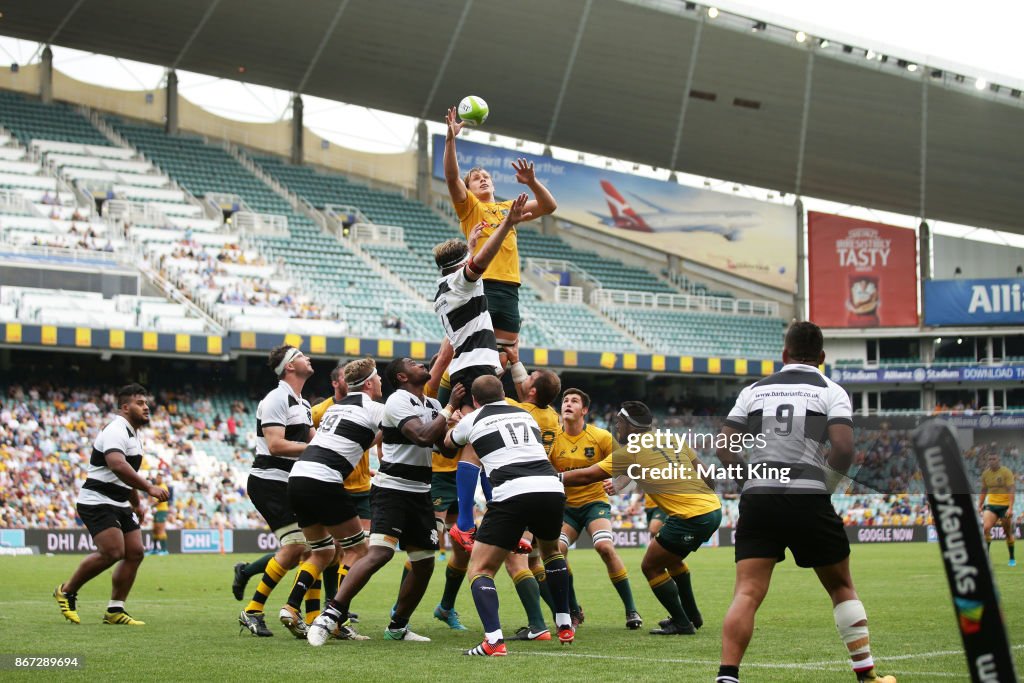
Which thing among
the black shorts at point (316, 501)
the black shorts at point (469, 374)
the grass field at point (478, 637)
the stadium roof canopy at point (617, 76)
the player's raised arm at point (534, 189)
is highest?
the stadium roof canopy at point (617, 76)

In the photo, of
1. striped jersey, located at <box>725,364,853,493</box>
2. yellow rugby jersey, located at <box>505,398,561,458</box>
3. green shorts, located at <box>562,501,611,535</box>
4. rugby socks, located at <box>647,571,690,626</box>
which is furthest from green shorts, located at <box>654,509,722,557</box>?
striped jersey, located at <box>725,364,853,493</box>

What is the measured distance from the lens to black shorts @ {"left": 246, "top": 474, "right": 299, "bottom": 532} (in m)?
12.0

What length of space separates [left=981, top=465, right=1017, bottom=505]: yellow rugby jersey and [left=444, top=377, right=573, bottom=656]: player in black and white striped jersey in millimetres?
14314

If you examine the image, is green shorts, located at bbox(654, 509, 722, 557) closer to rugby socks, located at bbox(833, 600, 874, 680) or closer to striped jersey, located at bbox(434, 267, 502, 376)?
striped jersey, located at bbox(434, 267, 502, 376)

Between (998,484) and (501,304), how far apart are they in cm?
1366

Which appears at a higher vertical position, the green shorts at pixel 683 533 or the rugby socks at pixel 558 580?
the green shorts at pixel 683 533

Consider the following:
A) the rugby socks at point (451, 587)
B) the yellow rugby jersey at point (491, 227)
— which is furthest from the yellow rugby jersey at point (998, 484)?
the yellow rugby jersey at point (491, 227)

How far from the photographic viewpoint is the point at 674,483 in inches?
476

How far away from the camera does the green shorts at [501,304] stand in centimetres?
1153

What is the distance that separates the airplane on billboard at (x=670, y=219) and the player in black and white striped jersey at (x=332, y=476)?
1637 inches

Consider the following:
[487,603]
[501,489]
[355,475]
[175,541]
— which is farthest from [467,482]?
[175,541]

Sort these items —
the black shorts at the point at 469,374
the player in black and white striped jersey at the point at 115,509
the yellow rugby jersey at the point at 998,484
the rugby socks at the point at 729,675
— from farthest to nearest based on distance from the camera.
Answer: the yellow rugby jersey at the point at 998,484, the player in black and white striped jersey at the point at 115,509, the black shorts at the point at 469,374, the rugby socks at the point at 729,675

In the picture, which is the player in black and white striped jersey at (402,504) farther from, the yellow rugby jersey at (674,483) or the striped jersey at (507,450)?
the yellow rugby jersey at (674,483)

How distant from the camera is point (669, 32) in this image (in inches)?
1679
